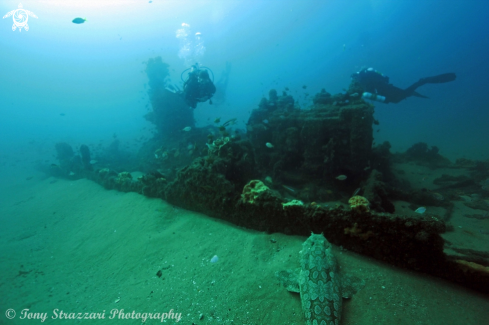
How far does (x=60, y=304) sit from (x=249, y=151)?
21.7 ft

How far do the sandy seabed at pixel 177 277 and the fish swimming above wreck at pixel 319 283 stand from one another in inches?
6.7

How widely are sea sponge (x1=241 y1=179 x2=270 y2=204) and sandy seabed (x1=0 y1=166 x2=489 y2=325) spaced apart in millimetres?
917

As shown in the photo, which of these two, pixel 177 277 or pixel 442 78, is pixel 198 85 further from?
pixel 442 78

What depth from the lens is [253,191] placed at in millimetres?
5391

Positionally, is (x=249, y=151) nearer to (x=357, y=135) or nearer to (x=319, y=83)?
(x=357, y=135)

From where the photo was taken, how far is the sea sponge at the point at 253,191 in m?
5.26

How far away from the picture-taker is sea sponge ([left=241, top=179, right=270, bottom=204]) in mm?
5257

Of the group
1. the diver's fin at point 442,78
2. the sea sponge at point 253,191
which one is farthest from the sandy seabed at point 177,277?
the diver's fin at point 442,78

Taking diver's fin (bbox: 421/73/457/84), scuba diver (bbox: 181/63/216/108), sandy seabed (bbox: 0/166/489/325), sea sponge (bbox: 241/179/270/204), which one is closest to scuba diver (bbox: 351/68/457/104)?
diver's fin (bbox: 421/73/457/84)

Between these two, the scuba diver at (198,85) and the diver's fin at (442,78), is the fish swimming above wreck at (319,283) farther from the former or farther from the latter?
the diver's fin at (442,78)

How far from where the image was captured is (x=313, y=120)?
9344 millimetres

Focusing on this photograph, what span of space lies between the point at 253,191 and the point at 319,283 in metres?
2.65

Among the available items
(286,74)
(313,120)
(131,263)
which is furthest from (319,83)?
(131,263)

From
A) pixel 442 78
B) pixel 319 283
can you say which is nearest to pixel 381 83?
pixel 442 78
